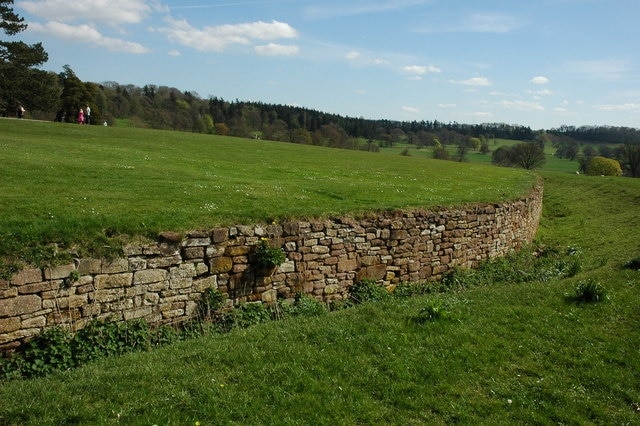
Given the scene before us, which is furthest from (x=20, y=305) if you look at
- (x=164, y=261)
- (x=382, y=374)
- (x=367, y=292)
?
(x=367, y=292)

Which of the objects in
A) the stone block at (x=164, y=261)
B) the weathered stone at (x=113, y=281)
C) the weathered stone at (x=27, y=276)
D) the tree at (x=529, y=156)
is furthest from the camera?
the tree at (x=529, y=156)

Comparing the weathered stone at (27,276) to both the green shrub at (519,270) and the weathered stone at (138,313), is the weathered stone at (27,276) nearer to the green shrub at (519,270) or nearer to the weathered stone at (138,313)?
the weathered stone at (138,313)

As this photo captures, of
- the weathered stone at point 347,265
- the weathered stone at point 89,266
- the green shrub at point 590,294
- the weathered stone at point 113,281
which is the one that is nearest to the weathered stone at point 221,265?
the weathered stone at point 113,281

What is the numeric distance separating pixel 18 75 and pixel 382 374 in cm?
4342

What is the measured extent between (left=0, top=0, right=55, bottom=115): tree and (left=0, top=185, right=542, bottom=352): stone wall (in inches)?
1493

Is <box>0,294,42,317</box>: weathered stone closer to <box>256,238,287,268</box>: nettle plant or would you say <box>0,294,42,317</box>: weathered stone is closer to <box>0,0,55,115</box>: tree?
<box>256,238,287,268</box>: nettle plant

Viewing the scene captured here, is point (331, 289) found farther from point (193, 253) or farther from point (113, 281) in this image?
point (113, 281)

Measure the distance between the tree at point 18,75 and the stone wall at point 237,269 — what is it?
37911 mm

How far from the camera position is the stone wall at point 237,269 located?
7160mm

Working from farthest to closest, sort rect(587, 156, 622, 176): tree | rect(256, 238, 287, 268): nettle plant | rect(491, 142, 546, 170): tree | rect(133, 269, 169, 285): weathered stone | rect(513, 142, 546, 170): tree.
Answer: rect(491, 142, 546, 170): tree
rect(513, 142, 546, 170): tree
rect(587, 156, 622, 176): tree
rect(256, 238, 287, 268): nettle plant
rect(133, 269, 169, 285): weathered stone

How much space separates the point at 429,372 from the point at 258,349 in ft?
7.81

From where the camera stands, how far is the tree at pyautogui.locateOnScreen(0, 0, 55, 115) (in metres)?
38.2

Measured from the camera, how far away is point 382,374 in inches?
244

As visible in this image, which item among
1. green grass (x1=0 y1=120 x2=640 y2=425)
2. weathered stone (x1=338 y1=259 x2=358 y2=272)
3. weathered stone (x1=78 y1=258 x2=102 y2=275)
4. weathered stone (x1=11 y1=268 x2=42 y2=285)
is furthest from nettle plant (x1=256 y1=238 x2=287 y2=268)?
weathered stone (x1=11 y1=268 x2=42 y2=285)
